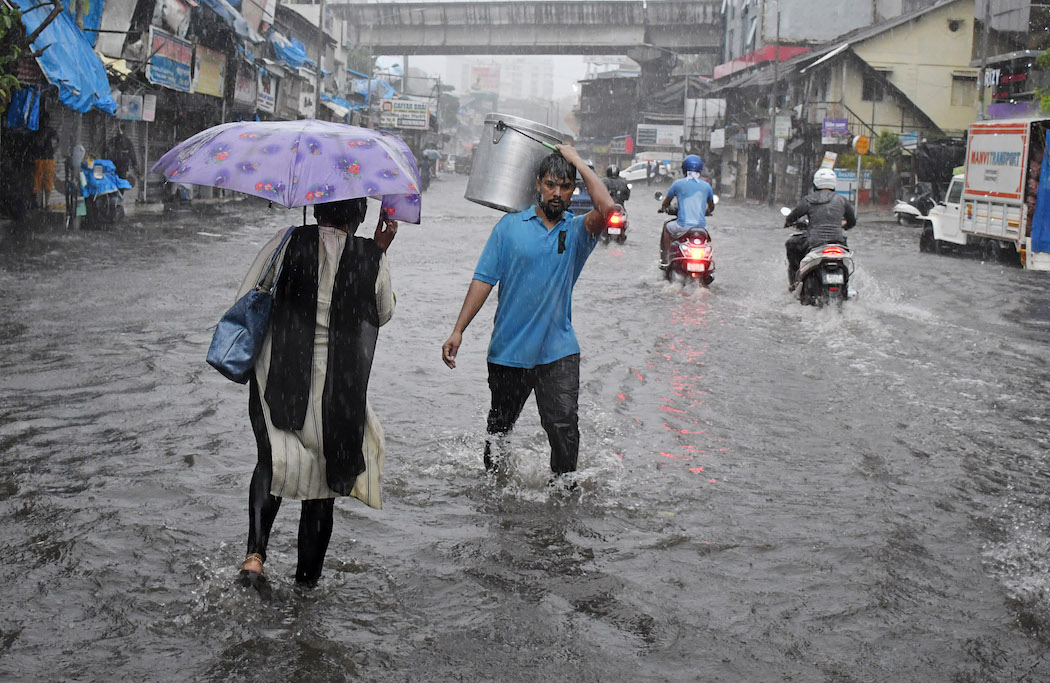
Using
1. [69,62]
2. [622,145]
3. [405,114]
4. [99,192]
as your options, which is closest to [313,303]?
[69,62]

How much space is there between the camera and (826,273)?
11.5 metres

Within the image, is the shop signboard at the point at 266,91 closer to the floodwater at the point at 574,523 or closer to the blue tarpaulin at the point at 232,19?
the blue tarpaulin at the point at 232,19

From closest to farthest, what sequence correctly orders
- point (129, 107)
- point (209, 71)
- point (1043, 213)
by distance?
Answer: point (1043, 213), point (129, 107), point (209, 71)

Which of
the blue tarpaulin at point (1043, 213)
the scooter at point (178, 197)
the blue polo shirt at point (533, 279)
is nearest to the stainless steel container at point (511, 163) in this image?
the blue polo shirt at point (533, 279)

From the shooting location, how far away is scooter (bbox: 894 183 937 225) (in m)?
31.0

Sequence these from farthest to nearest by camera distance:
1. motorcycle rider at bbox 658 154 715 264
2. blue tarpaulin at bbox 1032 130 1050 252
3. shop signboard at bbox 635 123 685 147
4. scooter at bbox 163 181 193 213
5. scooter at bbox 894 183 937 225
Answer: shop signboard at bbox 635 123 685 147, scooter at bbox 894 183 937 225, scooter at bbox 163 181 193 213, blue tarpaulin at bbox 1032 130 1050 252, motorcycle rider at bbox 658 154 715 264

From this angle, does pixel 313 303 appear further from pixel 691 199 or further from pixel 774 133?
pixel 774 133

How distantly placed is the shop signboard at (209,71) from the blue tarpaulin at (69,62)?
8.86 metres

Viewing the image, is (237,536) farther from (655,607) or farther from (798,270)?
(798,270)

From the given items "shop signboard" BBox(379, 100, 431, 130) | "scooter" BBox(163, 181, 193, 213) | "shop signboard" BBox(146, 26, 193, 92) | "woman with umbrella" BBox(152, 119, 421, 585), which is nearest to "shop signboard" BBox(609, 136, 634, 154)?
"shop signboard" BBox(379, 100, 431, 130)

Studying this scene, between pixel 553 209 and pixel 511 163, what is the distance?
2.00ft

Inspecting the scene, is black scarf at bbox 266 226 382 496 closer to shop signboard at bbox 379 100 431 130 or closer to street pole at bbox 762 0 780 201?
street pole at bbox 762 0 780 201

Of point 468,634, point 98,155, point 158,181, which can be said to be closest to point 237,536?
point 468,634

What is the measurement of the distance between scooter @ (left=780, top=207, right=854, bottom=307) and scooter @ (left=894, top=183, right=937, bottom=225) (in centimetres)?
2007
